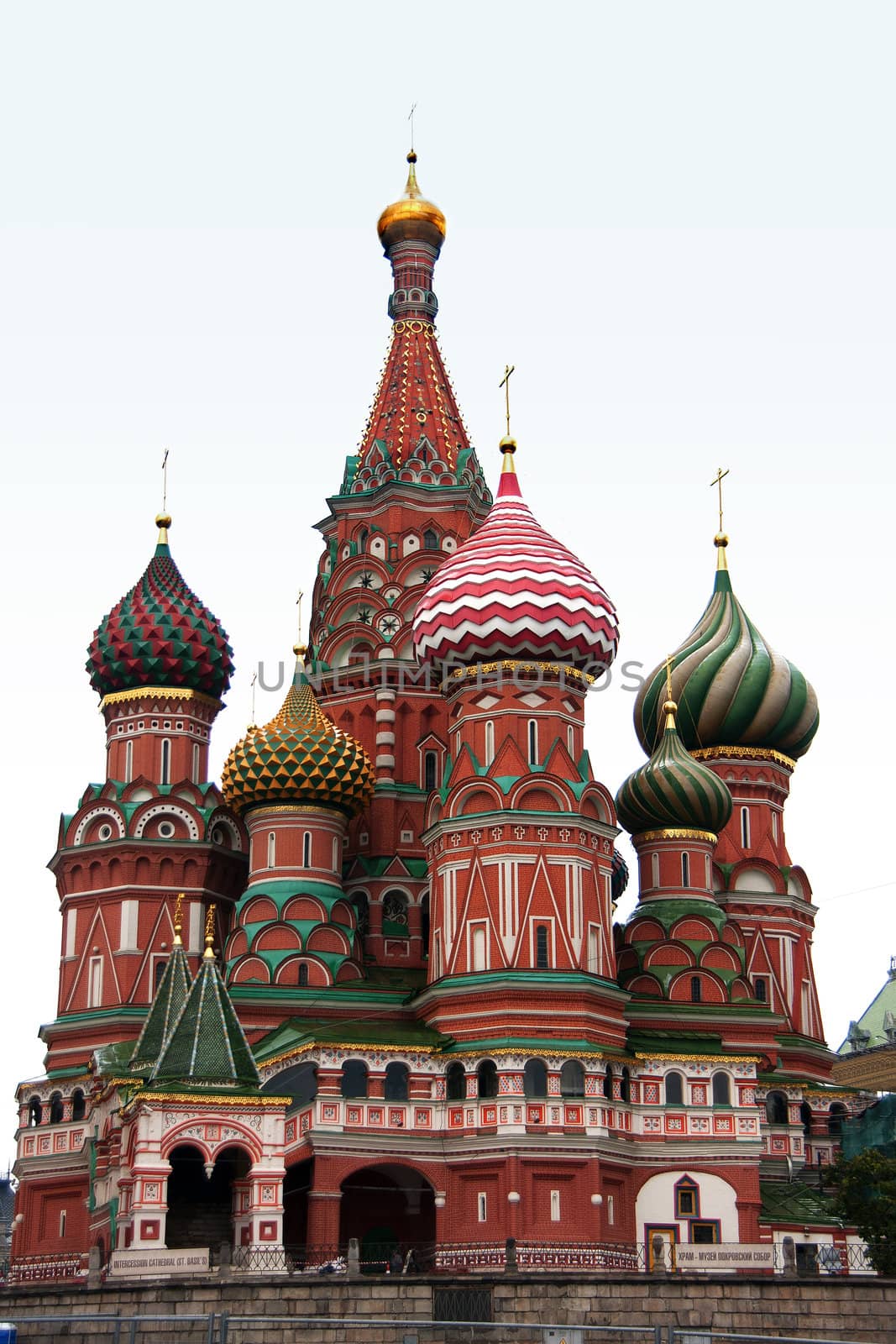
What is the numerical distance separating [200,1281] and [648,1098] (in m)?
13.0

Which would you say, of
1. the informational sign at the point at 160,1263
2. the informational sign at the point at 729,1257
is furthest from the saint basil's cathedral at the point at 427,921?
the informational sign at the point at 729,1257

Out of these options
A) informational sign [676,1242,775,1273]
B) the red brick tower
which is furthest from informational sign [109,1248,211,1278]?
the red brick tower

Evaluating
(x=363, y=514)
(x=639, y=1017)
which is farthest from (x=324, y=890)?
(x=363, y=514)

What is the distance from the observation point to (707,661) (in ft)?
162

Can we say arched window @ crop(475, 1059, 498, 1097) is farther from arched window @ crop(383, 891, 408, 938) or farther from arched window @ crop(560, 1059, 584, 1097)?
arched window @ crop(383, 891, 408, 938)

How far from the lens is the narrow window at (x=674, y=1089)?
39562 millimetres

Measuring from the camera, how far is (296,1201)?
39719 millimetres

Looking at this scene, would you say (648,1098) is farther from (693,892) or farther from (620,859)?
(620,859)

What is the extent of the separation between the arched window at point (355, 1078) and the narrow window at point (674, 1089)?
569 cm

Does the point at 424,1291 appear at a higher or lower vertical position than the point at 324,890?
lower

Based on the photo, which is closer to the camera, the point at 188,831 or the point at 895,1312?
the point at 895,1312

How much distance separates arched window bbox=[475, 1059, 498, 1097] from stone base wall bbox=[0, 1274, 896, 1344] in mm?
8668

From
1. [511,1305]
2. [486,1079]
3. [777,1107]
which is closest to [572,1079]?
[486,1079]

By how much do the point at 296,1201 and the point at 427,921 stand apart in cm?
704
